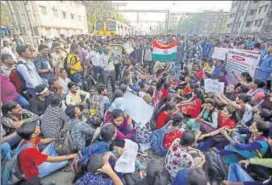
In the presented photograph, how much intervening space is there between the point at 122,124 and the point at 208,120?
168 cm

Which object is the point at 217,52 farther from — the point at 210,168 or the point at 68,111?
the point at 68,111

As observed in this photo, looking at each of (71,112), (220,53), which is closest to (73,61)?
(71,112)

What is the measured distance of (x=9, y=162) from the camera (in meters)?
2.53

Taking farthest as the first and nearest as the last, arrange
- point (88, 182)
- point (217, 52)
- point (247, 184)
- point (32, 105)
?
1. point (217, 52)
2. point (32, 105)
3. point (247, 184)
4. point (88, 182)

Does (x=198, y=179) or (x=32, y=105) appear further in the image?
(x=32, y=105)

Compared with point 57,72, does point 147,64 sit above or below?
below

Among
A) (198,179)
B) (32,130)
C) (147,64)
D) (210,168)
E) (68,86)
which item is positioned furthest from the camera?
(147,64)

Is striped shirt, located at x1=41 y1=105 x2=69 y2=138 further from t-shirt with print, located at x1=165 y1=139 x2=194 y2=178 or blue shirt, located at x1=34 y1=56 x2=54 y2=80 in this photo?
t-shirt with print, located at x1=165 y1=139 x2=194 y2=178

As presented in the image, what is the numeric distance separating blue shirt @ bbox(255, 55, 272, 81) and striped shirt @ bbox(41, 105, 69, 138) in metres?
5.02

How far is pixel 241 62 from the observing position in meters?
6.03

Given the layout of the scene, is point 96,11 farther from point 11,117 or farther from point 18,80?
point 11,117

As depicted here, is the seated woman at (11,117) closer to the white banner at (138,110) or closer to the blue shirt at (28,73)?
the blue shirt at (28,73)

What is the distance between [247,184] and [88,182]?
6.63 ft

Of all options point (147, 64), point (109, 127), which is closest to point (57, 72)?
point (109, 127)
